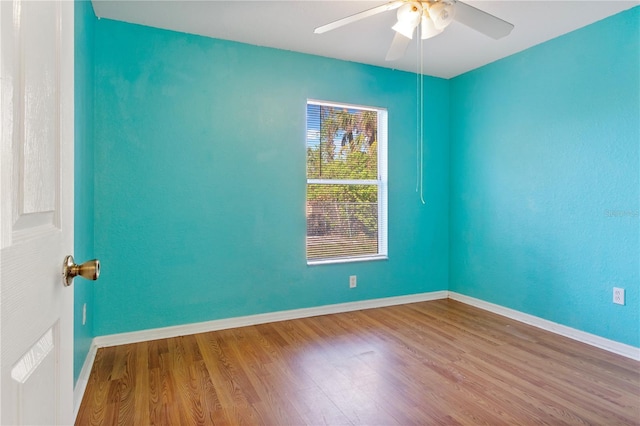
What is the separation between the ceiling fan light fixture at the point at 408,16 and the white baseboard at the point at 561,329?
2718 mm

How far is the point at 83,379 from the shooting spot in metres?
2.10

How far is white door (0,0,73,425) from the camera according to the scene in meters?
0.50

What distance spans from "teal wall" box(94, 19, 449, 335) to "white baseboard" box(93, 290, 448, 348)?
6 cm

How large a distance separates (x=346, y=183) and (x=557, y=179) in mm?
1889

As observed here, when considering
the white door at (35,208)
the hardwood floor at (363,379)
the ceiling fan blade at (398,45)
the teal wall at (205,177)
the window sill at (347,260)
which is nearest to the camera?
the white door at (35,208)

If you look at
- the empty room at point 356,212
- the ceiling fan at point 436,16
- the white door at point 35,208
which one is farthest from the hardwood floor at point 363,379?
the ceiling fan at point 436,16

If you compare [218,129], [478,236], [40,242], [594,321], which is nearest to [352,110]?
[218,129]

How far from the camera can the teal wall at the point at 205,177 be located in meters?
2.73

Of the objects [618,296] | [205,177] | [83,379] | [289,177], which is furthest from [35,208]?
[618,296]

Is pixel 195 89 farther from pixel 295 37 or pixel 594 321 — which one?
pixel 594 321

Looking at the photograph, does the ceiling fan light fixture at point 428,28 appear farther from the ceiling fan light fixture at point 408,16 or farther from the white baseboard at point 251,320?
the white baseboard at point 251,320

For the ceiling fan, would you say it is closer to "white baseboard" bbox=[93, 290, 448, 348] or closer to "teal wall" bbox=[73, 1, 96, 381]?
"teal wall" bbox=[73, 1, 96, 381]

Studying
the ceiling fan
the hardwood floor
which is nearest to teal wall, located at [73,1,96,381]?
the hardwood floor

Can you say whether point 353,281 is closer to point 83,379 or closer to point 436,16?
point 83,379
